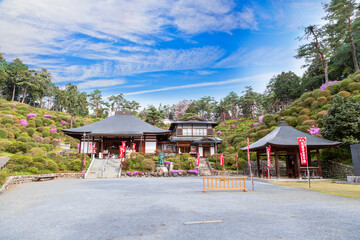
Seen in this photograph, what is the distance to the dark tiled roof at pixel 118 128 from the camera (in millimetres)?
25859

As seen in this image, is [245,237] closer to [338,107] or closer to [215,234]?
[215,234]

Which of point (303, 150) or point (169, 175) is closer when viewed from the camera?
point (303, 150)

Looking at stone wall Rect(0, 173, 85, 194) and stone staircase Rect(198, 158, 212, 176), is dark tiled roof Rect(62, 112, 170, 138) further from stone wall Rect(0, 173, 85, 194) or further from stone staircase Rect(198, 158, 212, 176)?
stone wall Rect(0, 173, 85, 194)

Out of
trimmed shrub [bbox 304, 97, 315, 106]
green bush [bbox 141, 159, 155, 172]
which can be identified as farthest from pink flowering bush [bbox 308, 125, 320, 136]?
green bush [bbox 141, 159, 155, 172]

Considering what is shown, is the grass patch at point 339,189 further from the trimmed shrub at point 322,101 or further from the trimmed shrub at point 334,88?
the trimmed shrub at point 334,88

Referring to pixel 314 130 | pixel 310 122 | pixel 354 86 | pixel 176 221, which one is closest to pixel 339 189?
pixel 176 221

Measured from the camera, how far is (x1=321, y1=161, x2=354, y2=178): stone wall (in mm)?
14788

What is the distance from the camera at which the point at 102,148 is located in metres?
26.1

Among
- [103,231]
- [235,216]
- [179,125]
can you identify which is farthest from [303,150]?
[179,125]

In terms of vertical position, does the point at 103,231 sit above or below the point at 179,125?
below

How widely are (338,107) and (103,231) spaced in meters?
19.7

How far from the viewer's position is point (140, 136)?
27.0m

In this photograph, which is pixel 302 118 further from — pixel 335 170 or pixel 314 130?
Result: pixel 335 170

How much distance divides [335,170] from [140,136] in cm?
2154
